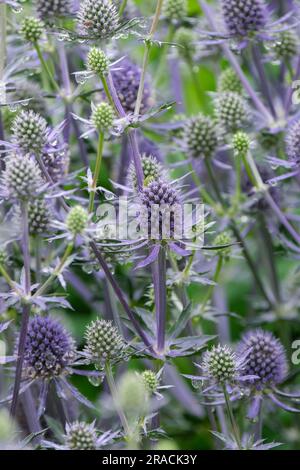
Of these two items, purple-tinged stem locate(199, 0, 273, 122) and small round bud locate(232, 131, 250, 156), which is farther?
purple-tinged stem locate(199, 0, 273, 122)

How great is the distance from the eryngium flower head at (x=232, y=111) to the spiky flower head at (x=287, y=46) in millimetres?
237

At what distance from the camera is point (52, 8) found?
203 cm

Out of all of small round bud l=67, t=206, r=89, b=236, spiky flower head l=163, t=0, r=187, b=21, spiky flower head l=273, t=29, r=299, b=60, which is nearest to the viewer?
small round bud l=67, t=206, r=89, b=236

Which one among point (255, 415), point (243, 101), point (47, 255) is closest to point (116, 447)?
point (255, 415)

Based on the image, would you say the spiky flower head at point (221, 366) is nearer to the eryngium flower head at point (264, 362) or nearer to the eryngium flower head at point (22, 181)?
the eryngium flower head at point (264, 362)

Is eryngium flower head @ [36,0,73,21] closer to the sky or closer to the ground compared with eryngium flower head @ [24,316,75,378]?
closer to the sky

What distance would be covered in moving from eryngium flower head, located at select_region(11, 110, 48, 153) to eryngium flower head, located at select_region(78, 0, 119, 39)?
24 cm

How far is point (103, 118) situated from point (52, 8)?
0.66m

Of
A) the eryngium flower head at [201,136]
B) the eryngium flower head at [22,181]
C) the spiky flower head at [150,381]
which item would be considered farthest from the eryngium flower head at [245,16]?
the spiky flower head at [150,381]

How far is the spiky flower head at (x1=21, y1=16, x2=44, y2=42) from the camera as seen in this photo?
1.89 m

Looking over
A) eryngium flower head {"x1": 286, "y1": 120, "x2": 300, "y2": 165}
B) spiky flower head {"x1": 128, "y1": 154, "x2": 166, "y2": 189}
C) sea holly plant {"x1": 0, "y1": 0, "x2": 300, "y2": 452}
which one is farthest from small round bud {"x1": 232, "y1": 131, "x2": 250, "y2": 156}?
spiky flower head {"x1": 128, "y1": 154, "x2": 166, "y2": 189}

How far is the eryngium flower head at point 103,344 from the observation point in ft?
5.00

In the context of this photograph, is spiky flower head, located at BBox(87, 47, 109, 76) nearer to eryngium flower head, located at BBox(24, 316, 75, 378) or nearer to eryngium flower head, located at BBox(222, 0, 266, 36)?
eryngium flower head, located at BBox(24, 316, 75, 378)
